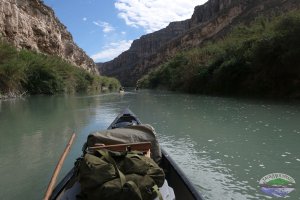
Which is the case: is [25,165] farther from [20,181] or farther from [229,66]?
[229,66]

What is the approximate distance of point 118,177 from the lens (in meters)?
3.30

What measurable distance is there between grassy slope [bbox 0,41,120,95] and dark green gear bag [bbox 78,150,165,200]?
111 feet

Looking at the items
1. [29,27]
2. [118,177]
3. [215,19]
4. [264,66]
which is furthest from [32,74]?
[215,19]

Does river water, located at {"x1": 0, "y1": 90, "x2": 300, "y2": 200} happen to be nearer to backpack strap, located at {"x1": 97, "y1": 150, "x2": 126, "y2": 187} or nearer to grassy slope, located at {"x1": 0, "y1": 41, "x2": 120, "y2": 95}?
backpack strap, located at {"x1": 97, "y1": 150, "x2": 126, "y2": 187}

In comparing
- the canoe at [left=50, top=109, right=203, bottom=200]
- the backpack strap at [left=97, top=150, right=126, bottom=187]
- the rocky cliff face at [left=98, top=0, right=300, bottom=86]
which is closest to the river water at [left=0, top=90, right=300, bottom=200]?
the canoe at [left=50, top=109, right=203, bottom=200]

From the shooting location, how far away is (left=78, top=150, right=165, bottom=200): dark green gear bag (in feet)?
10.5

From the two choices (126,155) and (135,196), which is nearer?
(135,196)

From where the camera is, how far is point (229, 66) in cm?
3359

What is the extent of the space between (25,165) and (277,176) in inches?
204

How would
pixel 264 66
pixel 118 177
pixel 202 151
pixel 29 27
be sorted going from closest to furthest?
1. pixel 118 177
2. pixel 202 151
3. pixel 264 66
4. pixel 29 27

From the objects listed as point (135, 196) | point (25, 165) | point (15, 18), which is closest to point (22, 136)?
point (25, 165)

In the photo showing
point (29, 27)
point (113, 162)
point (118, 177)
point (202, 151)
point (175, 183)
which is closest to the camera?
point (118, 177)

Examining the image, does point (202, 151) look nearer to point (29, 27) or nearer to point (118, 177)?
point (118, 177)

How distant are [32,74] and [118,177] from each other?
4463 centimetres
